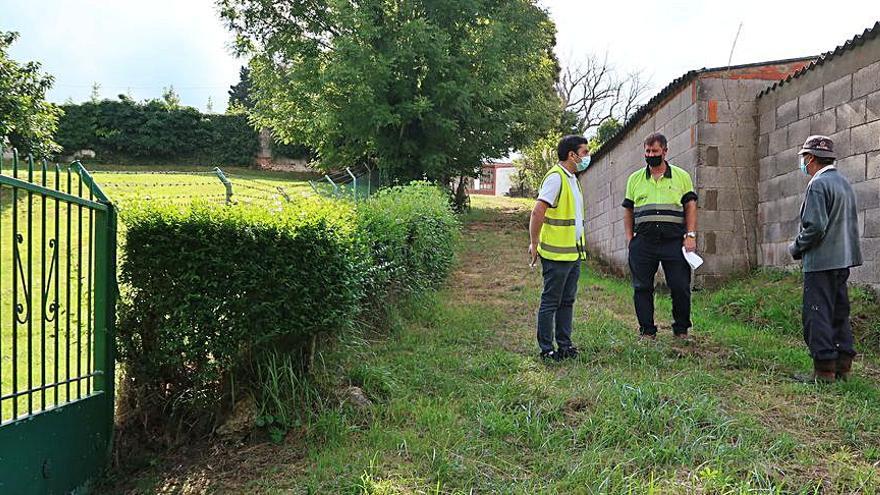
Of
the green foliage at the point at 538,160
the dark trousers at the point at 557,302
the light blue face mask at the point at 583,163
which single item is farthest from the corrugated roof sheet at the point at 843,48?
the green foliage at the point at 538,160

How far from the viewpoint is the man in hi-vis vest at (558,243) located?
15.2 feet

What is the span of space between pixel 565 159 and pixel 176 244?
2882mm

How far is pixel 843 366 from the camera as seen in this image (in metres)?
4.14

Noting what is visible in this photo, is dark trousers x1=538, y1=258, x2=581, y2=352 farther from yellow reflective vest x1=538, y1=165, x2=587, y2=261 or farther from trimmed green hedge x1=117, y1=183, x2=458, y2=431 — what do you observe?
trimmed green hedge x1=117, y1=183, x2=458, y2=431

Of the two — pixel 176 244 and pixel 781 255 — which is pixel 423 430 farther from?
pixel 781 255

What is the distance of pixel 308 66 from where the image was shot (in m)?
16.5

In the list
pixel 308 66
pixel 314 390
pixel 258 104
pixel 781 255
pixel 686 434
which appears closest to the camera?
pixel 686 434

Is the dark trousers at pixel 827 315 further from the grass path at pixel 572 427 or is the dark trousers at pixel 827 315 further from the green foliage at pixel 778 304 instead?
the green foliage at pixel 778 304

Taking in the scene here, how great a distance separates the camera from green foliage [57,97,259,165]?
1109 inches

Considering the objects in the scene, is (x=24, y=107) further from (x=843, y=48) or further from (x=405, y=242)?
(x=843, y=48)

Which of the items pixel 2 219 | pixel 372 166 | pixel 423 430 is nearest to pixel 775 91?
pixel 423 430

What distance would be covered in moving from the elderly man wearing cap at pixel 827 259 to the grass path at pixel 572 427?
0.72 feet

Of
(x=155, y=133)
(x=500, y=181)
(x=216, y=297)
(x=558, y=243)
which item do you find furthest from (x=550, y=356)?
(x=500, y=181)

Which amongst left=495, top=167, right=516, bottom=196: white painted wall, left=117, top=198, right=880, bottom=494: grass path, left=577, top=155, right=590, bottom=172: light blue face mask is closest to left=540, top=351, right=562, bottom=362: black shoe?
left=117, top=198, right=880, bottom=494: grass path
